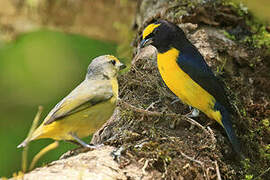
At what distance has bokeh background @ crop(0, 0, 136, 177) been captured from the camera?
7754mm

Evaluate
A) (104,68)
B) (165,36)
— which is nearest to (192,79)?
(165,36)

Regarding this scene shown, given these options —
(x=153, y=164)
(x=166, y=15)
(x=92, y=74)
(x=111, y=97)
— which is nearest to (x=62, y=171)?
(x=153, y=164)

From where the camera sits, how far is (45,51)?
9.65 metres

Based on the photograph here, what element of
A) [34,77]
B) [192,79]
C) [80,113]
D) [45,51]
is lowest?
[34,77]

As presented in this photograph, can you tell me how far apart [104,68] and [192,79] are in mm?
923

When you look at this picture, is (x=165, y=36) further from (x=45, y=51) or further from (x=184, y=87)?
(x=45, y=51)

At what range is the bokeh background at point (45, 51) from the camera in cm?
775

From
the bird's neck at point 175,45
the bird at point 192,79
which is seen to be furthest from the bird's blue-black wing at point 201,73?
the bird's neck at point 175,45

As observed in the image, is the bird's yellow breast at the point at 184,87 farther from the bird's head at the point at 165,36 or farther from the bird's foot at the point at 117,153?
the bird's foot at the point at 117,153

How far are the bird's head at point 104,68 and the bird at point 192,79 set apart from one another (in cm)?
48

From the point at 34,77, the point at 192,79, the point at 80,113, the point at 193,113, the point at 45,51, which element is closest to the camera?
the point at 80,113

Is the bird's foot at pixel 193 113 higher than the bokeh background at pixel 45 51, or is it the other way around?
the bird's foot at pixel 193 113

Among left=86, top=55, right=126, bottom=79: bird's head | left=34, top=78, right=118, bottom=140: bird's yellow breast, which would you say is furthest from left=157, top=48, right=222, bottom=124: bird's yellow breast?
left=34, top=78, right=118, bottom=140: bird's yellow breast

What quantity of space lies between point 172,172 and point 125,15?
4598 millimetres
